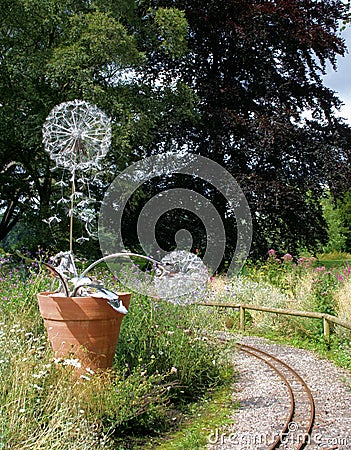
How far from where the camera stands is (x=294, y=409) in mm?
4387

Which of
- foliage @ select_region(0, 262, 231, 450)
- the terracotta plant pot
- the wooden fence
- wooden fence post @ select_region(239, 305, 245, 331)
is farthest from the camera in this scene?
wooden fence post @ select_region(239, 305, 245, 331)

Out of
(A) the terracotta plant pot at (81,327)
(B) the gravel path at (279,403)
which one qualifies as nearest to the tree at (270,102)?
(B) the gravel path at (279,403)

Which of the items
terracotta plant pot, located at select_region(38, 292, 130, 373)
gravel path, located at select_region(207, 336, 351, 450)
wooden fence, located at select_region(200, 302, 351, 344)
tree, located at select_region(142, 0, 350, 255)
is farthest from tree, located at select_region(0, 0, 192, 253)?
terracotta plant pot, located at select_region(38, 292, 130, 373)

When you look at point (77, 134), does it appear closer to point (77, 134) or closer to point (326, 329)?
point (77, 134)

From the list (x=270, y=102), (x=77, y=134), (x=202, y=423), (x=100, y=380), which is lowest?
(x=202, y=423)

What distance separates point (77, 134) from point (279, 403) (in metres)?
3.11

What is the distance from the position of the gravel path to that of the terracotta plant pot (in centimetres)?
114

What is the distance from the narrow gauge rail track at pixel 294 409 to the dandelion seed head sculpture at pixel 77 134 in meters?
2.89

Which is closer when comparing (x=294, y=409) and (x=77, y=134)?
(x=294, y=409)

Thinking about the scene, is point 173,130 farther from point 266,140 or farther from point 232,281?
point 232,281

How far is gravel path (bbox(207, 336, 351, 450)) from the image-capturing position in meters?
3.68

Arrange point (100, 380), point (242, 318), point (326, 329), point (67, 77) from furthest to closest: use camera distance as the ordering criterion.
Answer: point (67, 77) → point (242, 318) → point (326, 329) → point (100, 380)

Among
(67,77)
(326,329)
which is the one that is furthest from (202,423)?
(67,77)

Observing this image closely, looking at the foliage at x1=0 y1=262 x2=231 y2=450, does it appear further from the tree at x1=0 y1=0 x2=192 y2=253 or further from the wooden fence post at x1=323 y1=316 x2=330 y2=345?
the tree at x1=0 y1=0 x2=192 y2=253
